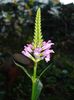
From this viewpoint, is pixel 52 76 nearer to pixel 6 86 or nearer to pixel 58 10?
pixel 6 86

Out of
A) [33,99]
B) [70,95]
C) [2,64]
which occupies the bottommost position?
[70,95]

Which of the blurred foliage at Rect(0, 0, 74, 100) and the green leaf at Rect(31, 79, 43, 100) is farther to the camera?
the blurred foliage at Rect(0, 0, 74, 100)

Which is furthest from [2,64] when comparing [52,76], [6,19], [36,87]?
[36,87]

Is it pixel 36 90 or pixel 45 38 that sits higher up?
pixel 36 90

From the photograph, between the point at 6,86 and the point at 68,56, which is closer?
the point at 6,86

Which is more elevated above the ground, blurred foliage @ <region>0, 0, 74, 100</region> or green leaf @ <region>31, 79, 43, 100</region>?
green leaf @ <region>31, 79, 43, 100</region>

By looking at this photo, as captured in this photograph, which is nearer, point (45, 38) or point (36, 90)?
point (36, 90)

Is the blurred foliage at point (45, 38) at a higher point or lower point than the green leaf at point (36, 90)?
lower

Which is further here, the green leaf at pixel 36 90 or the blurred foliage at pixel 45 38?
the blurred foliage at pixel 45 38
